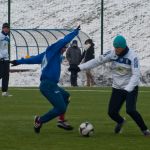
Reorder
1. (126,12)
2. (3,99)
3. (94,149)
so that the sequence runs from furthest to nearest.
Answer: (126,12), (3,99), (94,149)

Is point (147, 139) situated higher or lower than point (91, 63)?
lower

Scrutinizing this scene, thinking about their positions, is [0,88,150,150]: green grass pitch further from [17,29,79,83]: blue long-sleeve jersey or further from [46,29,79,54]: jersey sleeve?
[46,29,79,54]: jersey sleeve

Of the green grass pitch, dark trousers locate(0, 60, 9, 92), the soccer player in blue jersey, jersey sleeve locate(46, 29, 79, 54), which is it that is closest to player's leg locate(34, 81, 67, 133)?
the soccer player in blue jersey

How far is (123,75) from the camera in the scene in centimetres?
1445

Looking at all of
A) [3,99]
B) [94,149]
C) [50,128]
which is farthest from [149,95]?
[94,149]

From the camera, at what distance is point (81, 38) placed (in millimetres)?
39781

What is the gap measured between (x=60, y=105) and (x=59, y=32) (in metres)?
25.2

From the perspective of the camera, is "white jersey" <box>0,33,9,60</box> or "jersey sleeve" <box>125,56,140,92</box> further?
"white jersey" <box>0,33,9,60</box>

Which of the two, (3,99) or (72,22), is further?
(72,22)

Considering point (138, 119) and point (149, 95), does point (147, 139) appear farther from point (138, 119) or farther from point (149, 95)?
point (149, 95)

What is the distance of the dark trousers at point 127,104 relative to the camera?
14266 mm

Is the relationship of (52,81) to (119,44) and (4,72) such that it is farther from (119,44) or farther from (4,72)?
(4,72)

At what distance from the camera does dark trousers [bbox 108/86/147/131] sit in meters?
14.3

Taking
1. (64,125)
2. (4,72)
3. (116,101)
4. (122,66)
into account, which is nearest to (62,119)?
(64,125)
